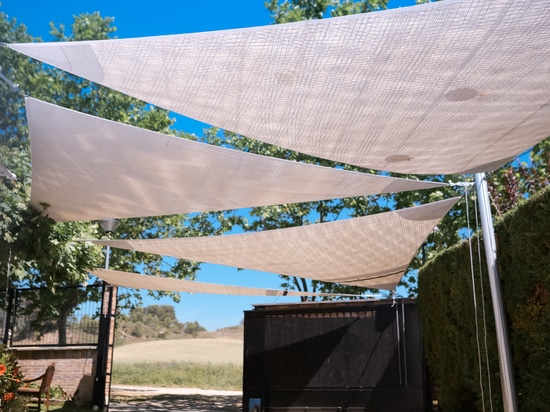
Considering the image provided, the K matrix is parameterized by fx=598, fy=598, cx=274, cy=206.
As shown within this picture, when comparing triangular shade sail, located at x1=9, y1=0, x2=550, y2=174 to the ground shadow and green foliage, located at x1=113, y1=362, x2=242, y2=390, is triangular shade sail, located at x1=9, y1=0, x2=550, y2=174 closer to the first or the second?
the ground shadow

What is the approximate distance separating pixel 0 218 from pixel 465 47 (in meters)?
3.63

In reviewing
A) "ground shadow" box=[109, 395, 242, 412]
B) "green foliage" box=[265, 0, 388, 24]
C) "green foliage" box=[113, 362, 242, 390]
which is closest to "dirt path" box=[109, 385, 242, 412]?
"ground shadow" box=[109, 395, 242, 412]

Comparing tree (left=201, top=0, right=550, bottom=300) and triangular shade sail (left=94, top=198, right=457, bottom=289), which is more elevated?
tree (left=201, top=0, right=550, bottom=300)

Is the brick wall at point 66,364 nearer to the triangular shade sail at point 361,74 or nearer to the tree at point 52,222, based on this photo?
the tree at point 52,222

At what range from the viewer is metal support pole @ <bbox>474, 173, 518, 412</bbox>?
4.23 meters

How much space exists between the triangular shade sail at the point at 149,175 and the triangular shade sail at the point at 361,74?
1.59 feet

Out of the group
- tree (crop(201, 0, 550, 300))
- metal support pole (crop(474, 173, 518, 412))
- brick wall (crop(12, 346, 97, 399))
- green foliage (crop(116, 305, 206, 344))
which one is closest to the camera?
metal support pole (crop(474, 173, 518, 412))

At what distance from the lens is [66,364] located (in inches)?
398

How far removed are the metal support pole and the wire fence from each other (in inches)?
288

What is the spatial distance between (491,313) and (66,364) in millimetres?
7673

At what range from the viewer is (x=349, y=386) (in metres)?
7.99

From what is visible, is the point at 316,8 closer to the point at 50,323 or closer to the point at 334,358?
the point at 334,358

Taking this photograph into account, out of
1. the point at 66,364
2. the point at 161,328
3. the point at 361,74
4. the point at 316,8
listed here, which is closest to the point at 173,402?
the point at 66,364

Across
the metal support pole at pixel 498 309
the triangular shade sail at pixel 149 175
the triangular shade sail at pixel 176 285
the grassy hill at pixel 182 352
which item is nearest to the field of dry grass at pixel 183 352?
the grassy hill at pixel 182 352
